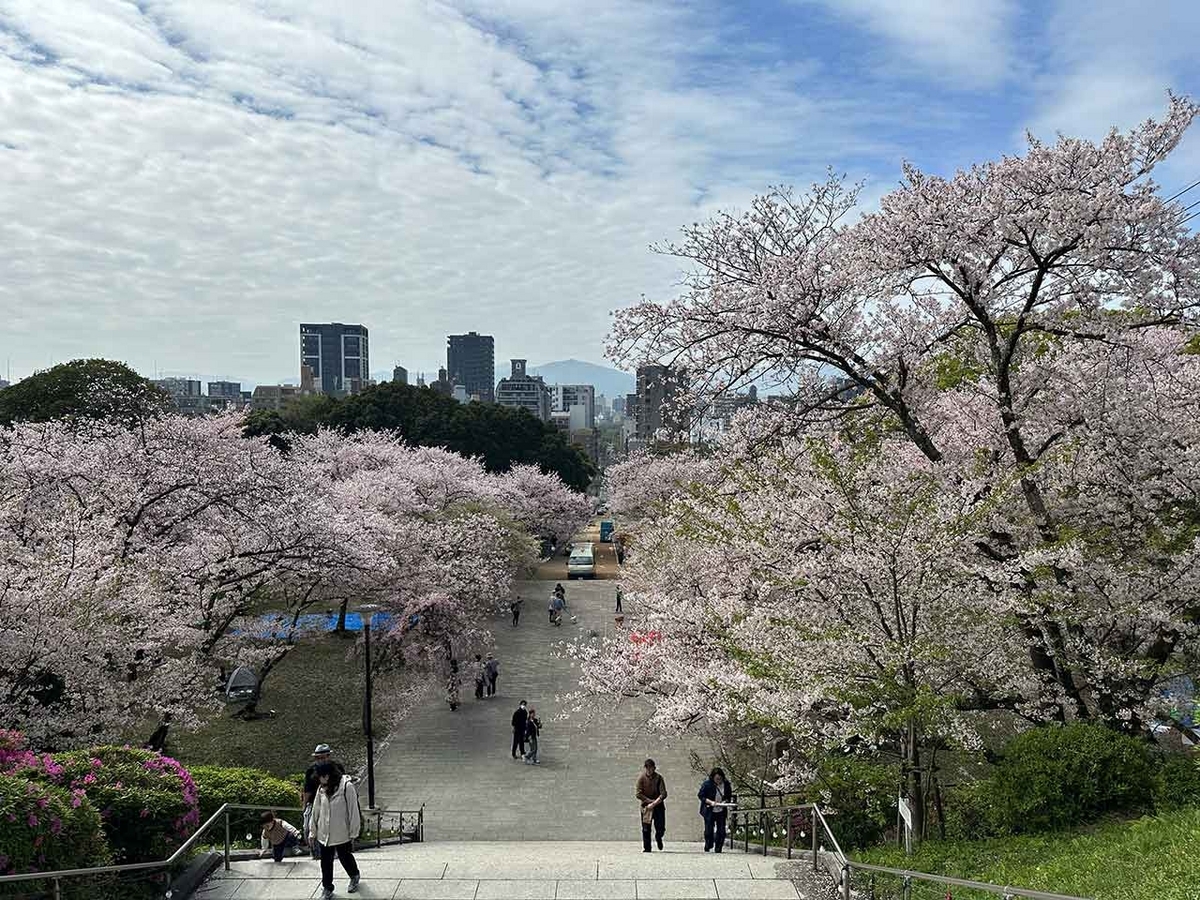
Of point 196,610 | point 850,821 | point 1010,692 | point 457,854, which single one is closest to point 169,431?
point 196,610

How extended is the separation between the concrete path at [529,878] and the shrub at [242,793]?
2.09m

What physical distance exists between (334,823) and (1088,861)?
20.1 ft

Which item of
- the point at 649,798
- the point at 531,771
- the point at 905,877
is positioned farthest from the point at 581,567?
the point at 905,877

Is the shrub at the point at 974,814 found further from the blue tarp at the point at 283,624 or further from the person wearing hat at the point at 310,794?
the blue tarp at the point at 283,624

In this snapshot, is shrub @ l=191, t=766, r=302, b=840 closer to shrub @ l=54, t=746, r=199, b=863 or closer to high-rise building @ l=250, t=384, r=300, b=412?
shrub @ l=54, t=746, r=199, b=863

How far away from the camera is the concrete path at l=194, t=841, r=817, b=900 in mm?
7441

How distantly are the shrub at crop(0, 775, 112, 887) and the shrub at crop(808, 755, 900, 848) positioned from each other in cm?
680

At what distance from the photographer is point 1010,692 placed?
9.25 m

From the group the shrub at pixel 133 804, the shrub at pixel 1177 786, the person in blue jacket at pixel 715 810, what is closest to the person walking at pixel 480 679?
the person in blue jacket at pixel 715 810

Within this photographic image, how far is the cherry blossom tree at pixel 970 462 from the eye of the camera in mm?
8617

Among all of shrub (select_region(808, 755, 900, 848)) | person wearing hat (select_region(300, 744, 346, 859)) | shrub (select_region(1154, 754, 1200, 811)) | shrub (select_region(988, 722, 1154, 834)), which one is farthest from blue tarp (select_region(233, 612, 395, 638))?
shrub (select_region(1154, 754, 1200, 811))

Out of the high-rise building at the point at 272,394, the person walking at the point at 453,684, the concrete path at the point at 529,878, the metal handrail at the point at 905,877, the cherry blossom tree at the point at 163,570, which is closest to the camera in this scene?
the metal handrail at the point at 905,877

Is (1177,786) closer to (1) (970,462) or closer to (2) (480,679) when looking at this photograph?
(1) (970,462)

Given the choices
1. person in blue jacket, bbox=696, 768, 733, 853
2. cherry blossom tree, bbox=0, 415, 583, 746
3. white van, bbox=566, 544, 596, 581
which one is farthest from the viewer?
white van, bbox=566, 544, 596, 581
